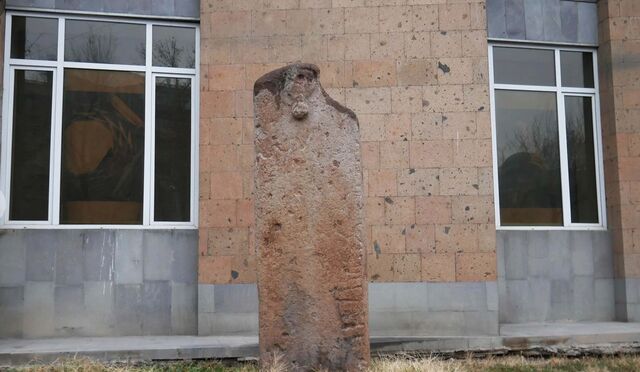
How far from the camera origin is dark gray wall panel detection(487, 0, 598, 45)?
30.3ft

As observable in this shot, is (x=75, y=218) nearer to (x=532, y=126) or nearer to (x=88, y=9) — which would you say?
(x=88, y=9)

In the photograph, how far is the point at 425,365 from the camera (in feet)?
19.7

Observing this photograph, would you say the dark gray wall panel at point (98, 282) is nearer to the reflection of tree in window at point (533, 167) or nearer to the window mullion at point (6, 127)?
the window mullion at point (6, 127)

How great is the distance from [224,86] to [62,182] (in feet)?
7.75

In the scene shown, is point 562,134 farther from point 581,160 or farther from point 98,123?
point 98,123

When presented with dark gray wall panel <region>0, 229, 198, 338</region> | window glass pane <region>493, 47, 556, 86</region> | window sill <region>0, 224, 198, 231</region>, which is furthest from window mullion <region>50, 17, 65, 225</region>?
window glass pane <region>493, 47, 556, 86</region>

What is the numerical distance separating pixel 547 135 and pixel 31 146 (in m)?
6.85

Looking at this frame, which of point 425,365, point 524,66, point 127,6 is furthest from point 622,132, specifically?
point 127,6

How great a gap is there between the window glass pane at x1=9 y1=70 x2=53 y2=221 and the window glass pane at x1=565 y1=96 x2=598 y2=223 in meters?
6.96

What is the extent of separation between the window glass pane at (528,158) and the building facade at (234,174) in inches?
2.5

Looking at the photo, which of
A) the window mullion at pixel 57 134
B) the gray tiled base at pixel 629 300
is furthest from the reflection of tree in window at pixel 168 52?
the gray tiled base at pixel 629 300

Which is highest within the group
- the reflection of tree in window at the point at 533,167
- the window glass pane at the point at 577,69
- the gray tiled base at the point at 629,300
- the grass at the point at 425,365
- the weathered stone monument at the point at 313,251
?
the window glass pane at the point at 577,69

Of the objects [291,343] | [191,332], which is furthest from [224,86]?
[291,343]

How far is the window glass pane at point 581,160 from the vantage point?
9.41 meters
